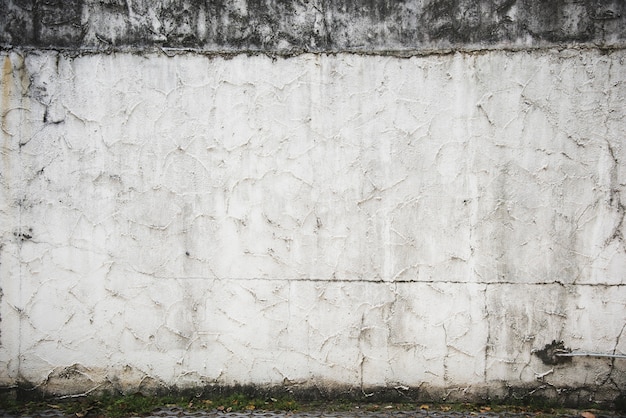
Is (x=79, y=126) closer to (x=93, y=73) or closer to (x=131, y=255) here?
(x=93, y=73)

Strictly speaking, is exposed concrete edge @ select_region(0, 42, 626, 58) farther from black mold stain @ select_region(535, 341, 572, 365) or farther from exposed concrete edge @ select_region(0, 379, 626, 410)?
exposed concrete edge @ select_region(0, 379, 626, 410)

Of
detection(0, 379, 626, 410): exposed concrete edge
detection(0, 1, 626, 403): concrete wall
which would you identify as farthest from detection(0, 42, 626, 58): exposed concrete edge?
detection(0, 379, 626, 410): exposed concrete edge

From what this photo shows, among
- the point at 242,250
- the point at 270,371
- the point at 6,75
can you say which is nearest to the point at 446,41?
the point at 242,250

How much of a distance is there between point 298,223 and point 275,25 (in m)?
1.37

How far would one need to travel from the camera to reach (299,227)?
11.7 ft

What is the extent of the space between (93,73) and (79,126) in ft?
1.24

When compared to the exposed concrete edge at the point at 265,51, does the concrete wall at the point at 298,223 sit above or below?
below

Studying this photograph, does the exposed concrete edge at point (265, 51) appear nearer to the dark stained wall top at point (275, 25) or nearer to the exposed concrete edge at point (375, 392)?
the dark stained wall top at point (275, 25)

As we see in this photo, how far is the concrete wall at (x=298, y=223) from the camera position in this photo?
353 cm

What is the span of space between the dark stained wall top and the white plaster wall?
11 cm

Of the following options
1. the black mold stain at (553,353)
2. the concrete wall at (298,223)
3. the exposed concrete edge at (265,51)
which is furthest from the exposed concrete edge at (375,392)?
the exposed concrete edge at (265,51)

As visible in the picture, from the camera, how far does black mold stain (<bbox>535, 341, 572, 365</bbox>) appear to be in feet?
11.6

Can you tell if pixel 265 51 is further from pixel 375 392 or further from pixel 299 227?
pixel 375 392

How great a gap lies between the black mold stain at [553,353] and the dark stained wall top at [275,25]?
Answer: 2.05m
